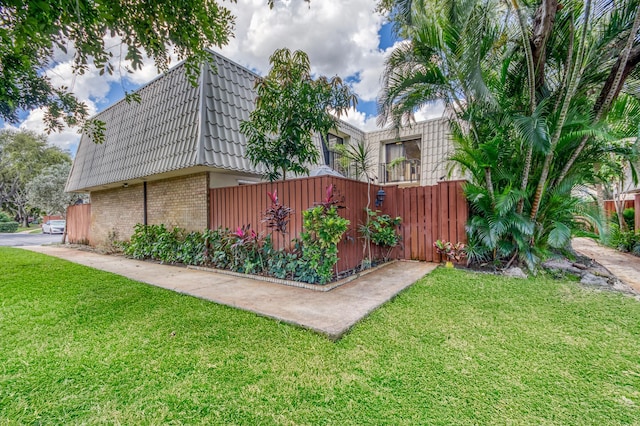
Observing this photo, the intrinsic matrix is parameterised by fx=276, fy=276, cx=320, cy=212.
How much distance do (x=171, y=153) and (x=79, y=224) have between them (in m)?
9.44

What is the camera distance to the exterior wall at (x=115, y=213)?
31.2 ft

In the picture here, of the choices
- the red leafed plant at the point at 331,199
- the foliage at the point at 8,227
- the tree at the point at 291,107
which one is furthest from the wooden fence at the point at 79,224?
the foliage at the point at 8,227

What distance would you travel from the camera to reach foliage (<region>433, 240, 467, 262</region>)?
239 inches

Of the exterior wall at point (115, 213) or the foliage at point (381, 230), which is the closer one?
the foliage at point (381, 230)

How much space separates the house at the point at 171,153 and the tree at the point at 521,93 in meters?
1.25

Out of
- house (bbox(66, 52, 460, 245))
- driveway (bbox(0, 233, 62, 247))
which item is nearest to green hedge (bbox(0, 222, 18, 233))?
driveway (bbox(0, 233, 62, 247))

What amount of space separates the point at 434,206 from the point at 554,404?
5.05 m

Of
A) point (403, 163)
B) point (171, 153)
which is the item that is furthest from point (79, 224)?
point (403, 163)

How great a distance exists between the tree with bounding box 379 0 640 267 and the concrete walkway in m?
2.19

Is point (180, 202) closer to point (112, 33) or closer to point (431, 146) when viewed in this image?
point (112, 33)

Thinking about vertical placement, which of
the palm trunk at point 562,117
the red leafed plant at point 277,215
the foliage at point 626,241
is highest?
the palm trunk at point 562,117

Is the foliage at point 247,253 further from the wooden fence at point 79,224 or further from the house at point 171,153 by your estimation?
the wooden fence at point 79,224

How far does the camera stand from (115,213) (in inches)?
410

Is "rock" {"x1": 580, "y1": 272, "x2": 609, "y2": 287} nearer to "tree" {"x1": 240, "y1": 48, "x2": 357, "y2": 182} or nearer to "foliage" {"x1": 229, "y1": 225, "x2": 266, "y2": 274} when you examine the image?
"tree" {"x1": 240, "y1": 48, "x2": 357, "y2": 182}
